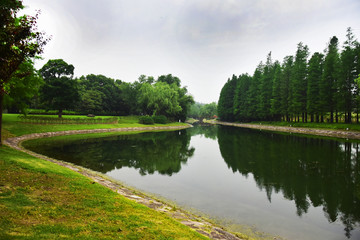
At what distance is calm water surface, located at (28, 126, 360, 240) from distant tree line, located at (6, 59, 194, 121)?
48.8ft

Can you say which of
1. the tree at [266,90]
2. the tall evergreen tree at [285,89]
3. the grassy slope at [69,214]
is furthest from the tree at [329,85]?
the grassy slope at [69,214]

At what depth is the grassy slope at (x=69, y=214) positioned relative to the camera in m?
4.91

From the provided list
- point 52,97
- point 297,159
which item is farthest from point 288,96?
point 52,97

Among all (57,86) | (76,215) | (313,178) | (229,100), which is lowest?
(313,178)

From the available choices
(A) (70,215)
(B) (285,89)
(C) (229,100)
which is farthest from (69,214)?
(C) (229,100)

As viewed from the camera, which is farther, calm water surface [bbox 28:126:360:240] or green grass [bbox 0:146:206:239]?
calm water surface [bbox 28:126:360:240]

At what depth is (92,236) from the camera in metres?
4.85

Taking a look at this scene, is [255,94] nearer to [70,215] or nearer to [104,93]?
[104,93]

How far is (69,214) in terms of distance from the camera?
19.6 feet

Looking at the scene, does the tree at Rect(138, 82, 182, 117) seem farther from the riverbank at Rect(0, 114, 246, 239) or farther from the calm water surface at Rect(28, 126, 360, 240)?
the riverbank at Rect(0, 114, 246, 239)

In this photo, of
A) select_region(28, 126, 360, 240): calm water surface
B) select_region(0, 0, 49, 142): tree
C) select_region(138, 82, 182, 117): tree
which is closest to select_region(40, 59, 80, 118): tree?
select_region(138, 82, 182, 117): tree

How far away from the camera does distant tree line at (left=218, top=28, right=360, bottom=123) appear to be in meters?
41.5

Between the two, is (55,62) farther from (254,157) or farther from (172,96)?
(254,157)

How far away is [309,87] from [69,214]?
5800 centimetres
